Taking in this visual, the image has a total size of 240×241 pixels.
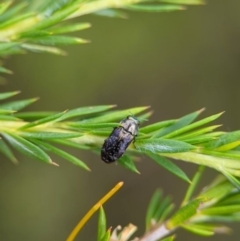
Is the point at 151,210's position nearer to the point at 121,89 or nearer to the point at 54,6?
the point at 54,6

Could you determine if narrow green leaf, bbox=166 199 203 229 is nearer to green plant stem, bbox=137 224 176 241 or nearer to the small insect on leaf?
green plant stem, bbox=137 224 176 241

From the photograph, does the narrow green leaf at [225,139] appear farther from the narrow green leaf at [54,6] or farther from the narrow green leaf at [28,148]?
the narrow green leaf at [54,6]

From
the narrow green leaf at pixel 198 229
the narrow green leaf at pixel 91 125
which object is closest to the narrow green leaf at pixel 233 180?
the narrow green leaf at pixel 198 229

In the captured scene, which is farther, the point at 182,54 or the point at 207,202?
the point at 182,54

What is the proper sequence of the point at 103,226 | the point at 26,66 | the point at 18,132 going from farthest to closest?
the point at 26,66 → the point at 18,132 → the point at 103,226

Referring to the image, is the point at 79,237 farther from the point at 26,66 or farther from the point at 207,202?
the point at 207,202


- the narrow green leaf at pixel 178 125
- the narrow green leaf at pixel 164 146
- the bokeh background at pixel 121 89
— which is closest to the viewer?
the narrow green leaf at pixel 164 146

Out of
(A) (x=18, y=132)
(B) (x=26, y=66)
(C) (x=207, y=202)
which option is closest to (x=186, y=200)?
(C) (x=207, y=202)
